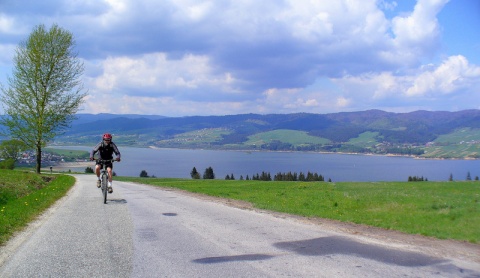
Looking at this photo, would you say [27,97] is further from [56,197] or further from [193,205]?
[193,205]

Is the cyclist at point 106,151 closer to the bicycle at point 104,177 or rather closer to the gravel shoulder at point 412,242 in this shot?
the bicycle at point 104,177

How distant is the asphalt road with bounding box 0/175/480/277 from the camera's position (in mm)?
6820

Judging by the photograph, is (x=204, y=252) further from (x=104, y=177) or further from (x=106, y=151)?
(x=106, y=151)

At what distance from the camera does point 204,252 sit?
807 cm

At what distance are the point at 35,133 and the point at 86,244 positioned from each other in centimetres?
3230

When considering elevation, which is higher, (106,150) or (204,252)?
(106,150)

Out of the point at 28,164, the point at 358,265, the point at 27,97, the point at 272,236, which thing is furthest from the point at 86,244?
the point at 28,164

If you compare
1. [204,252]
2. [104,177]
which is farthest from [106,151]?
[204,252]

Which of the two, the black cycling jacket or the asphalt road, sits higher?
the black cycling jacket

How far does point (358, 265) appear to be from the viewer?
7195mm

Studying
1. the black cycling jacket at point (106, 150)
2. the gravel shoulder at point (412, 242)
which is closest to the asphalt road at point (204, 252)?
the gravel shoulder at point (412, 242)

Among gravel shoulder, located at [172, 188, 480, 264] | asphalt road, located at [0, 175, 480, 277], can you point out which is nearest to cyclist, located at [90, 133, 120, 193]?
asphalt road, located at [0, 175, 480, 277]

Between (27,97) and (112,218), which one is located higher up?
(27,97)

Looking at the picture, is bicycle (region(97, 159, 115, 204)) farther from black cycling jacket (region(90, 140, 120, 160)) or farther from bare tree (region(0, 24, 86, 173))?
bare tree (region(0, 24, 86, 173))
